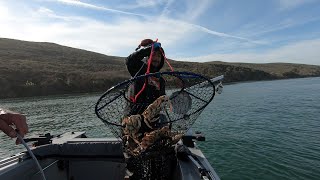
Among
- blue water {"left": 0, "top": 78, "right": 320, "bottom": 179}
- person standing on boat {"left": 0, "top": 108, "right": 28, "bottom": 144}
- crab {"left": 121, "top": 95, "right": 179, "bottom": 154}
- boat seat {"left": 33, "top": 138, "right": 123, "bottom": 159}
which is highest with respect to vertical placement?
person standing on boat {"left": 0, "top": 108, "right": 28, "bottom": 144}

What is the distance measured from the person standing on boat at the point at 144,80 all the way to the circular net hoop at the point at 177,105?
0.07 meters

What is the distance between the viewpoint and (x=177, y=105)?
623 centimetres

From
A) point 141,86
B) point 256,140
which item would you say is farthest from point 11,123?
point 256,140

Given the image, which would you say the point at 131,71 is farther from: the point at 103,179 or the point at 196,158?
the point at 103,179

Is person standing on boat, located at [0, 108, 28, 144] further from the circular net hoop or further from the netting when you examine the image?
the circular net hoop

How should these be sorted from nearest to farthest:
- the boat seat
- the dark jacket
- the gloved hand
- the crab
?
1. the crab
2. the gloved hand
3. the dark jacket
4. the boat seat

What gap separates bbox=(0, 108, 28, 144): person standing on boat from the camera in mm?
3352

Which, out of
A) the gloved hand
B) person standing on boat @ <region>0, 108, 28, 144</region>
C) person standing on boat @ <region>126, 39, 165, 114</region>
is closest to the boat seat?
person standing on boat @ <region>126, 39, 165, 114</region>

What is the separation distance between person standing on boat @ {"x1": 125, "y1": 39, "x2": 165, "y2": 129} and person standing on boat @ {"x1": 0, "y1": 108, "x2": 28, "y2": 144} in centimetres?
242

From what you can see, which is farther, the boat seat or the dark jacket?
the boat seat

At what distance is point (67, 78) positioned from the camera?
259 ft

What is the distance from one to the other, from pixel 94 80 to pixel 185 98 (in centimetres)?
7440

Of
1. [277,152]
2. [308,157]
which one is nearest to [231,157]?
[277,152]

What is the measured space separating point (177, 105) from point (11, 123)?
347 centimetres
